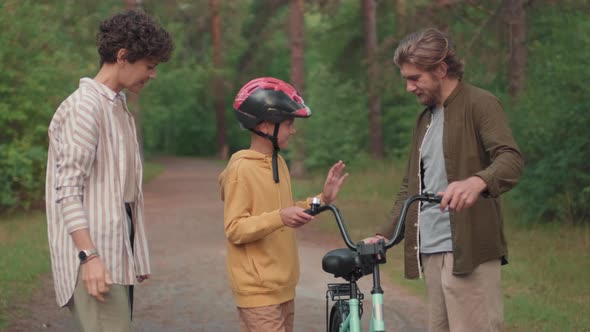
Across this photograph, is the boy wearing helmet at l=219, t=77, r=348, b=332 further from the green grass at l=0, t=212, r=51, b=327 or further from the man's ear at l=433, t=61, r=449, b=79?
the green grass at l=0, t=212, r=51, b=327

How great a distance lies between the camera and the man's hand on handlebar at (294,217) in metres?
3.97

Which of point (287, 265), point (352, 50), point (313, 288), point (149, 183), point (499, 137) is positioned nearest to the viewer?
point (499, 137)

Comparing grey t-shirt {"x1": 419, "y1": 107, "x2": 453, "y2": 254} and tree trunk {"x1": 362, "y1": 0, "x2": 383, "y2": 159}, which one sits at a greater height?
tree trunk {"x1": 362, "y1": 0, "x2": 383, "y2": 159}

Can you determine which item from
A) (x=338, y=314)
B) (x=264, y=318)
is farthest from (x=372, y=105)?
(x=264, y=318)

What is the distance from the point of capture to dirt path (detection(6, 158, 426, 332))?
8.50m

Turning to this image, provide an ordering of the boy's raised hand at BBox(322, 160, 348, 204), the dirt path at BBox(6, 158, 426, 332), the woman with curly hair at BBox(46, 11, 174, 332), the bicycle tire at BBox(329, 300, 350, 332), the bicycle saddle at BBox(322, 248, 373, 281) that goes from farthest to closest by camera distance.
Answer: the dirt path at BBox(6, 158, 426, 332) → the bicycle tire at BBox(329, 300, 350, 332) → the boy's raised hand at BBox(322, 160, 348, 204) → the bicycle saddle at BBox(322, 248, 373, 281) → the woman with curly hair at BBox(46, 11, 174, 332)

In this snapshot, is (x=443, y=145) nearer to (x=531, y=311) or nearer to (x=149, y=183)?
(x=531, y=311)

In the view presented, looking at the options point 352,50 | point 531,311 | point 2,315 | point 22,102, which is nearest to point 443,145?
point 531,311

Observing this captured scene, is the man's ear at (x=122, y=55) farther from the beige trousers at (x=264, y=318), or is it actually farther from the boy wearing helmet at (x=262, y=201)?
the beige trousers at (x=264, y=318)

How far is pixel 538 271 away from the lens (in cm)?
1064

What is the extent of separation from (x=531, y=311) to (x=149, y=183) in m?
23.8

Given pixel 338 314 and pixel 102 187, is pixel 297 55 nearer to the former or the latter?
pixel 338 314

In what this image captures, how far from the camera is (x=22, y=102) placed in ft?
56.7

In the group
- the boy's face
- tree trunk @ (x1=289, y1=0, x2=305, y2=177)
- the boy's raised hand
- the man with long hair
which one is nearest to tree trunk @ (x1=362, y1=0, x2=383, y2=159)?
tree trunk @ (x1=289, y1=0, x2=305, y2=177)
